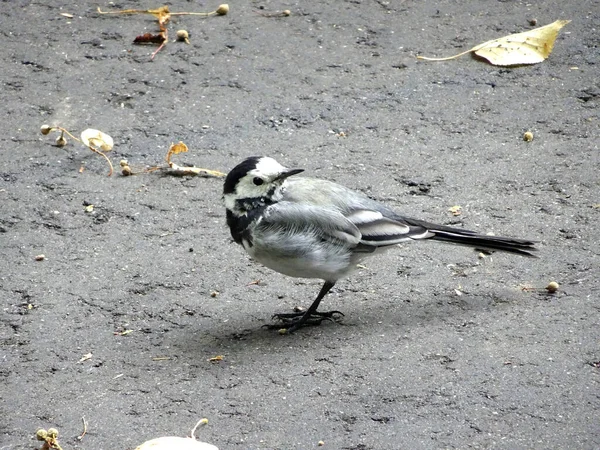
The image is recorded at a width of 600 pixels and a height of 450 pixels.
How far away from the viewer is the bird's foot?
15.9 feet

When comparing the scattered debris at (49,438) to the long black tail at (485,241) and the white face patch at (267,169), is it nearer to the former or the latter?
the white face patch at (267,169)

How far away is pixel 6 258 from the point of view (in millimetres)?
5285

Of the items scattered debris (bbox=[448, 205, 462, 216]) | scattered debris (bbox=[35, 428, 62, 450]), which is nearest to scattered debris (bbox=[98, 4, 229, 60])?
scattered debris (bbox=[448, 205, 462, 216])

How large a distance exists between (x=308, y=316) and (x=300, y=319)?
0.15 feet

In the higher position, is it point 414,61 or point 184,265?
point 414,61

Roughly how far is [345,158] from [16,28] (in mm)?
3147

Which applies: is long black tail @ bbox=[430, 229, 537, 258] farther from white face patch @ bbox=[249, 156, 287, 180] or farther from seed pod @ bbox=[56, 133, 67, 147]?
seed pod @ bbox=[56, 133, 67, 147]

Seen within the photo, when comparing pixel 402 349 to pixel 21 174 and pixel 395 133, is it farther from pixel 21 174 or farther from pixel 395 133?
pixel 21 174

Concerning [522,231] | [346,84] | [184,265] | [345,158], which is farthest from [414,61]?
[184,265]

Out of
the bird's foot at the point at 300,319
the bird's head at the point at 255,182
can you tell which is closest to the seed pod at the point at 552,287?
the bird's foot at the point at 300,319

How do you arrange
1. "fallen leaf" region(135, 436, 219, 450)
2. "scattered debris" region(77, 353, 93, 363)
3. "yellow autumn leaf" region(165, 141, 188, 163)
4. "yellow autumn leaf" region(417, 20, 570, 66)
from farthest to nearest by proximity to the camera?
"yellow autumn leaf" region(417, 20, 570, 66), "yellow autumn leaf" region(165, 141, 188, 163), "scattered debris" region(77, 353, 93, 363), "fallen leaf" region(135, 436, 219, 450)

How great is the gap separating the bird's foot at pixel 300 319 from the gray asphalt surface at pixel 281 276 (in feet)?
0.22

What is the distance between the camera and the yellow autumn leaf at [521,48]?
7230 millimetres

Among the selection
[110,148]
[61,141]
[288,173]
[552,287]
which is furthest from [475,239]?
[61,141]
